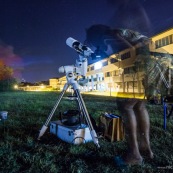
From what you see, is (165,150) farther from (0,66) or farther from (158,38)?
(0,66)

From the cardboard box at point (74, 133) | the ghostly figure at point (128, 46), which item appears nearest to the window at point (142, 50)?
the ghostly figure at point (128, 46)

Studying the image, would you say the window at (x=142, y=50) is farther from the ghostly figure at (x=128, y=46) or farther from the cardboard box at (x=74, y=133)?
the cardboard box at (x=74, y=133)

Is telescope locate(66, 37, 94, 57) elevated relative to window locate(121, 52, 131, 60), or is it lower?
elevated

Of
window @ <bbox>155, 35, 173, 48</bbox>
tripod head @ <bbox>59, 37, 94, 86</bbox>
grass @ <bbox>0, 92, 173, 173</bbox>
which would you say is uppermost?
window @ <bbox>155, 35, 173, 48</bbox>

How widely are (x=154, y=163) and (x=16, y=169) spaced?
7.09ft

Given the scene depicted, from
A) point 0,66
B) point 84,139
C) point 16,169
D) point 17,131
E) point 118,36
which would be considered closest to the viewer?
point 16,169

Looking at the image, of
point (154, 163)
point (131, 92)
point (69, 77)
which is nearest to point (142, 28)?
point (131, 92)

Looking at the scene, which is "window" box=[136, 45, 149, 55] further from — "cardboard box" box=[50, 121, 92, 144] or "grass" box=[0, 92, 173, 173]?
"cardboard box" box=[50, 121, 92, 144]

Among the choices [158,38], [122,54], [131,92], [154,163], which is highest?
[158,38]

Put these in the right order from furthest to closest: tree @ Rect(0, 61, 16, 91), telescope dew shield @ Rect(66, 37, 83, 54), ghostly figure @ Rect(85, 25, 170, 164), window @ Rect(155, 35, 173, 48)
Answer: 1. tree @ Rect(0, 61, 16, 91)
2. window @ Rect(155, 35, 173, 48)
3. telescope dew shield @ Rect(66, 37, 83, 54)
4. ghostly figure @ Rect(85, 25, 170, 164)

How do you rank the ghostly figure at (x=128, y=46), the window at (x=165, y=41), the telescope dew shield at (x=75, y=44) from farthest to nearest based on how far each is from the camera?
the window at (x=165, y=41) → the telescope dew shield at (x=75, y=44) → the ghostly figure at (x=128, y=46)

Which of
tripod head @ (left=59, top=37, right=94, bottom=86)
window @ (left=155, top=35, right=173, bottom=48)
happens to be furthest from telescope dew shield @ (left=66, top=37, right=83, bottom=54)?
window @ (left=155, top=35, right=173, bottom=48)

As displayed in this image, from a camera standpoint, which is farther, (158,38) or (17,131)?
(158,38)

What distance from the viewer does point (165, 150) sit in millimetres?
3623
